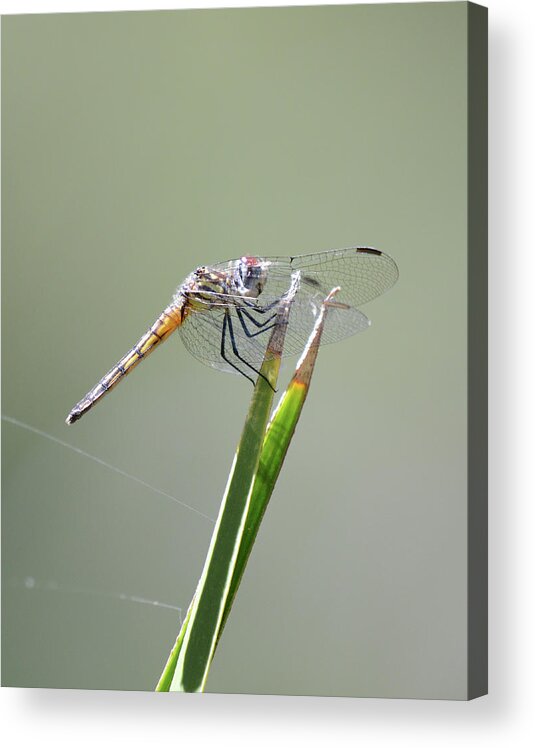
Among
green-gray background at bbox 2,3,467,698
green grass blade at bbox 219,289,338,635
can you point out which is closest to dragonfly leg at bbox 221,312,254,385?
green-gray background at bbox 2,3,467,698

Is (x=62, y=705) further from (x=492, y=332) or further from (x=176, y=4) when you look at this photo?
(x=176, y=4)

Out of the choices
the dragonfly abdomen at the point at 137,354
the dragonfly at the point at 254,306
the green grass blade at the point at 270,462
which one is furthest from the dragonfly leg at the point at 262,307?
the green grass blade at the point at 270,462

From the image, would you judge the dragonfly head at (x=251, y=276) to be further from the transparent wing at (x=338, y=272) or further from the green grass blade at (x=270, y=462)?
the green grass blade at (x=270, y=462)

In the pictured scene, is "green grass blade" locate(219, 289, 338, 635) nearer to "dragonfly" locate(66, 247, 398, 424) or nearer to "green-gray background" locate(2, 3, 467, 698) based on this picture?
"dragonfly" locate(66, 247, 398, 424)

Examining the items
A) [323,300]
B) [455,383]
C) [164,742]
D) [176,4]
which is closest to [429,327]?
[455,383]

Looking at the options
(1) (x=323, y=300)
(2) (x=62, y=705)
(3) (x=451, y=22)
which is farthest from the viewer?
(2) (x=62, y=705)

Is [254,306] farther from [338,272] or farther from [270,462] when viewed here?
[270,462]

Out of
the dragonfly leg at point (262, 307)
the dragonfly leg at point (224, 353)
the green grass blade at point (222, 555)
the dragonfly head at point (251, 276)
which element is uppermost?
the dragonfly head at point (251, 276)
